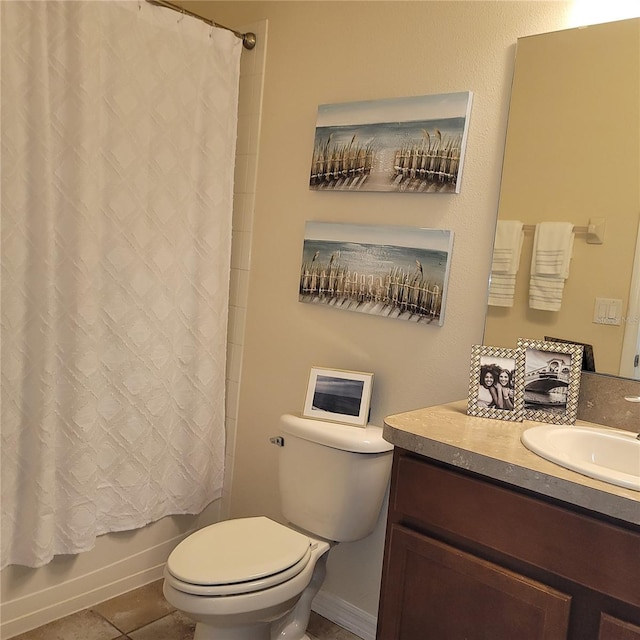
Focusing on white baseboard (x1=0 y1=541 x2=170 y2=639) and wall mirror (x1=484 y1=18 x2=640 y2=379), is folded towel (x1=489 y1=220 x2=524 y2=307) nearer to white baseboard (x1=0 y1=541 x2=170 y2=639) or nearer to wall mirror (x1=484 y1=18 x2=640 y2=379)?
wall mirror (x1=484 y1=18 x2=640 y2=379)

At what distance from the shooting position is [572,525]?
1168 millimetres

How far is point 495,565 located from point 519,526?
0.34 feet

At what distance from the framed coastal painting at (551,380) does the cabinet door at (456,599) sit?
0.45 meters

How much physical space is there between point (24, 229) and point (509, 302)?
4.50ft

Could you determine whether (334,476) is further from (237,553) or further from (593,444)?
(593,444)

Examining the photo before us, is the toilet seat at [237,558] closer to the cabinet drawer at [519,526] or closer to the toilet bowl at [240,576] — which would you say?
the toilet bowl at [240,576]

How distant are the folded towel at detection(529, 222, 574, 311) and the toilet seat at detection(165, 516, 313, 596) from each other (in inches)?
37.0

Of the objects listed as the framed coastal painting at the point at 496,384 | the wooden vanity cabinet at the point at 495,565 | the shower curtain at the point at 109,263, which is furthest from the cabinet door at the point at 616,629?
the shower curtain at the point at 109,263

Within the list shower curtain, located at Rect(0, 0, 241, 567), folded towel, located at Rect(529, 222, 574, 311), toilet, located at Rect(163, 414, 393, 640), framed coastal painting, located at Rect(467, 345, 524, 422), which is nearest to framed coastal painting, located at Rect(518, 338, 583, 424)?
framed coastal painting, located at Rect(467, 345, 524, 422)

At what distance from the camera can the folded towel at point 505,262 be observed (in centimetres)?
176

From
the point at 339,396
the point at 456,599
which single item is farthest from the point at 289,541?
the point at 456,599

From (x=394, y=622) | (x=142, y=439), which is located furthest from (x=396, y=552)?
(x=142, y=439)

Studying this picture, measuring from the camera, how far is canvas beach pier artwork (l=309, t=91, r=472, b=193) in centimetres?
188

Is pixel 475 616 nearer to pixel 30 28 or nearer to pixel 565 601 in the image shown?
pixel 565 601
